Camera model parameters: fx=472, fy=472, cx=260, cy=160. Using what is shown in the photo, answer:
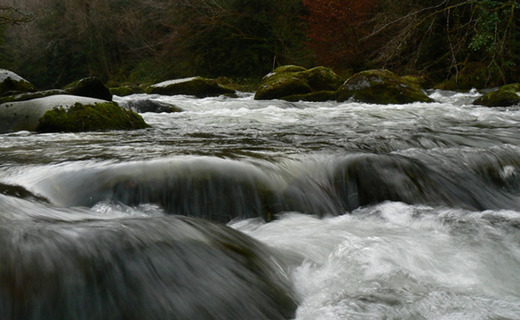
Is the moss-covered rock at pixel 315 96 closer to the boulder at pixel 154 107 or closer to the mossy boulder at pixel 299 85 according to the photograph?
the mossy boulder at pixel 299 85

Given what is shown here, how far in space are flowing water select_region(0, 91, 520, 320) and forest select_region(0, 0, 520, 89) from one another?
5.89m

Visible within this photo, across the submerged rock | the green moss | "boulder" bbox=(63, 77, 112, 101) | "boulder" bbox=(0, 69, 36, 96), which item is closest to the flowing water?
the submerged rock

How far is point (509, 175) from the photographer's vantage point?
379 centimetres

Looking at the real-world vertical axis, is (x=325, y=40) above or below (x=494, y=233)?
above

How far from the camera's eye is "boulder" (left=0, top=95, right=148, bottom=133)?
579 centimetres

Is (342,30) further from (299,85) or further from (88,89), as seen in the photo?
(88,89)

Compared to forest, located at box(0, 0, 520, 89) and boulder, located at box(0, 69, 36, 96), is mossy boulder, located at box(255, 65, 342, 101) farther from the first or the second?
boulder, located at box(0, 69, 36, 96)

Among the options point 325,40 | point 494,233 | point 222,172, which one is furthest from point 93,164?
point 325,40

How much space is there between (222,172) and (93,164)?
0.92 meters

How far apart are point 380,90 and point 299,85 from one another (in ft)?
6.75

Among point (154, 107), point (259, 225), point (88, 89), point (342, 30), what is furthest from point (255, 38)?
point (259, 225)

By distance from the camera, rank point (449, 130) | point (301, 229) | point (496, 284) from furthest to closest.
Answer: point (449, 130) → point (301, 229) → point (496, 284)

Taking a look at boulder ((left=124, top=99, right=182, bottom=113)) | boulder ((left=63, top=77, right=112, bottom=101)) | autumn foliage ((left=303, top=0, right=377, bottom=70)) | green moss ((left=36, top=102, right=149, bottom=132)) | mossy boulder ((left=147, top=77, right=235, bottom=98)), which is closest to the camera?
green moss ((left=36, top=102, right=149, bottom=132))

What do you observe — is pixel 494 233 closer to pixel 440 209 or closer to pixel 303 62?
pixel 440 209
